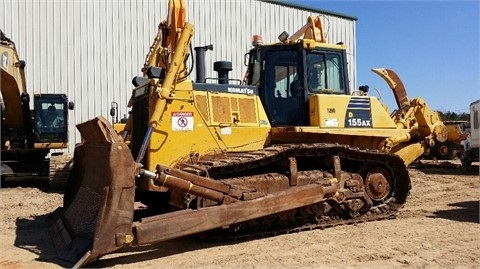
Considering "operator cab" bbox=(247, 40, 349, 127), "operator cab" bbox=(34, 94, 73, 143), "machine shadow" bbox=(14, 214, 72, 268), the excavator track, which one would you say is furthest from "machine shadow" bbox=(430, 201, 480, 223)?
"operator cab" bbox=(34, 94, 73, 143)

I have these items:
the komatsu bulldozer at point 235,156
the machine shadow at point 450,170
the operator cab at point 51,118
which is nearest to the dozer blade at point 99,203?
the komatsu bulldozer at point 235,156

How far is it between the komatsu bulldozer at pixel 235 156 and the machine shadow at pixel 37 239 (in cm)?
15

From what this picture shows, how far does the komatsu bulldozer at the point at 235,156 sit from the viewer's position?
6004 mm

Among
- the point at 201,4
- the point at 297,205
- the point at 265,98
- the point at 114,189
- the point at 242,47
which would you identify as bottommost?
the point at 297,205

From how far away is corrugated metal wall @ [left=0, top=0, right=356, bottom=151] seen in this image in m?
17.3

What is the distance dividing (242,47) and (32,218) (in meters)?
13.5

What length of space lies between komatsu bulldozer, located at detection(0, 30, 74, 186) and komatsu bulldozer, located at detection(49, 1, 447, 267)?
640 cm

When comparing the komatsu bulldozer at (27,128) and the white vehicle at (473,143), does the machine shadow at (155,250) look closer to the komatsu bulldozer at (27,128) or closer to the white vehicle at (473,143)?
the komatsu bulldozer at (27,128)

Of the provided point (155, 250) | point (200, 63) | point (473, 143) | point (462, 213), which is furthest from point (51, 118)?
point (473, 143)

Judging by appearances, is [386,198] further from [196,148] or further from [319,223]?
[196,148]

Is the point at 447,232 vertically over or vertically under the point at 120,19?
under

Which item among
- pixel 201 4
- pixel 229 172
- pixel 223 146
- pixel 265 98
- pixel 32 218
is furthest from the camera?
pixel 201 4

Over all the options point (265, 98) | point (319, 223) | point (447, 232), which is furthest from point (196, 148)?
point (447, 232)

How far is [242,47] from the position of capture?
21.0m
